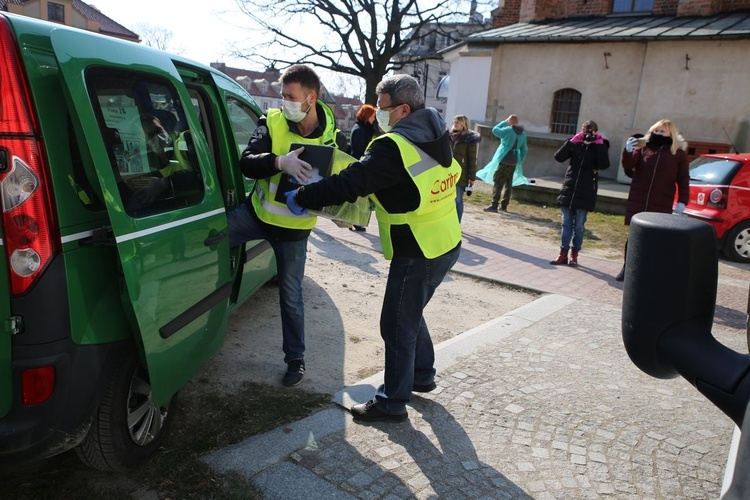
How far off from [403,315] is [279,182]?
3.63 ft

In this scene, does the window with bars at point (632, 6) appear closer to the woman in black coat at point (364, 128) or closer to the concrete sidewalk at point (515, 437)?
the woman in black coat at point (364, 128)

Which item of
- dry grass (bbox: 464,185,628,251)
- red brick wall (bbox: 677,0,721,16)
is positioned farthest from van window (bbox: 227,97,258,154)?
red brick wall (bbox: 677,0,721,16)

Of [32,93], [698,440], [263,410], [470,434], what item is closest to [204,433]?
[263,410]

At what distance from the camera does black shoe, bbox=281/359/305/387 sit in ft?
12.5

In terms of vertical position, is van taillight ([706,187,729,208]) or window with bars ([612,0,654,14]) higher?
window with bars ([612,0,654,14])

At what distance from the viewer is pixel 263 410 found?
345 cm

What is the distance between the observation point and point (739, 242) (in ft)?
28.6

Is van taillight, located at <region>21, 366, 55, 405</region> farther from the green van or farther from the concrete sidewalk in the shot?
the concrete sidewalk

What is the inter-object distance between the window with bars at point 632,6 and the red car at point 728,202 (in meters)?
11.0

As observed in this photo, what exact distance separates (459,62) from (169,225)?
736 inches

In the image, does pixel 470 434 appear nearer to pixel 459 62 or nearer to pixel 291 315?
pixel 291 315

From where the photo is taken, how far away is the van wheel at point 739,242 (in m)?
8.67

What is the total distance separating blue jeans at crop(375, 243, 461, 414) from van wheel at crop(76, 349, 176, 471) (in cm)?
125

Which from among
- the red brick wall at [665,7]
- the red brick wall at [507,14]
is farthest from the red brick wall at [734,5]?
the red brick wall at [507,14]
